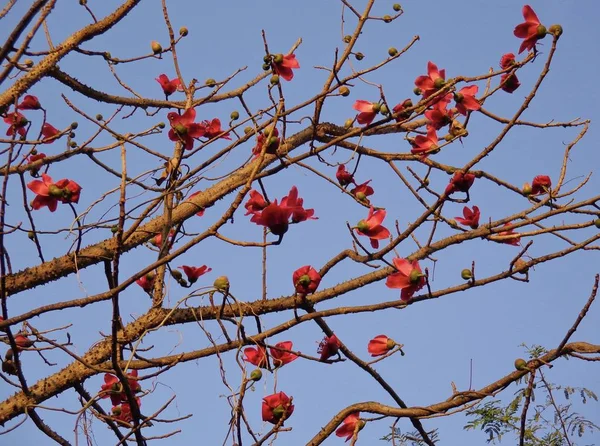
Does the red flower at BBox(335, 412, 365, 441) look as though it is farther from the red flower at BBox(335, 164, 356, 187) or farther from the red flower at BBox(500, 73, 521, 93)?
the red flower at BBox(500, 73, 521, 93)

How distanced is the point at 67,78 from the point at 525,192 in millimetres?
2099

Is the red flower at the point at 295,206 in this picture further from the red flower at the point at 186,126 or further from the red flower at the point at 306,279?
the red flower at the point at 186,126

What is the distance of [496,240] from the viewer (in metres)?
2.67

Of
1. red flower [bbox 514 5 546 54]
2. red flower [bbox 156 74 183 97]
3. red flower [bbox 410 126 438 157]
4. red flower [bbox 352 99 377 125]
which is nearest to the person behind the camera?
red flower [bbox 352 99 377 125]

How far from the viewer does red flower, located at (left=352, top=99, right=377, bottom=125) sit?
280cm

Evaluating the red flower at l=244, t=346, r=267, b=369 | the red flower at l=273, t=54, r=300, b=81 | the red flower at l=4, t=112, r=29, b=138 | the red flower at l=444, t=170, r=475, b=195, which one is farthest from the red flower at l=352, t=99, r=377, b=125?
the red flower at l=4, t=112, r=29, b=138

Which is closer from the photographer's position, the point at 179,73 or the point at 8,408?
the point at 8,408

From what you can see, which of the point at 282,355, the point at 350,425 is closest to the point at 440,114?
the point at 282,355

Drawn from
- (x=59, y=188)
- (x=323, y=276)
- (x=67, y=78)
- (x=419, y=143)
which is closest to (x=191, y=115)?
(x=59, y=188)

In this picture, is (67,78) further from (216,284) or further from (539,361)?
(539,361)

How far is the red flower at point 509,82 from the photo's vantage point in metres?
3.01

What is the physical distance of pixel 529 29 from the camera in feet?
9.55

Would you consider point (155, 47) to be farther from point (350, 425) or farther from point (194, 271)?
point (350, 425)

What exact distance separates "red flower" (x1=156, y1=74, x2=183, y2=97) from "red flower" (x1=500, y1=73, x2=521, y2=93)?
4.82 ft
